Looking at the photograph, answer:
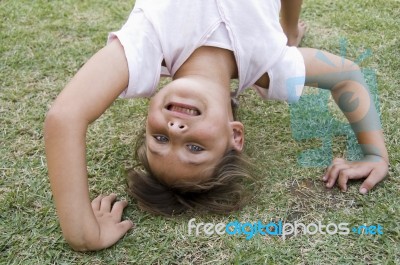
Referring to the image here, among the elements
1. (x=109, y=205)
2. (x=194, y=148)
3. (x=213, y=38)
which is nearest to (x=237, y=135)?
(x=194, y=148)

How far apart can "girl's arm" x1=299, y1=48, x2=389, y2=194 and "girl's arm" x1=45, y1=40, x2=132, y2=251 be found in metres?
0.71

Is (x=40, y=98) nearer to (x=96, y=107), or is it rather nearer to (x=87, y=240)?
(x=96, y=107)

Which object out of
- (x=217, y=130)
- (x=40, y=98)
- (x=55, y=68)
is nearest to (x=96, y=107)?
(x=217, y=130)

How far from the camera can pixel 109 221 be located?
1.45 meters

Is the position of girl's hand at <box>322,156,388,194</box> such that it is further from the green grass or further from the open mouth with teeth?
the open mouth with teeth

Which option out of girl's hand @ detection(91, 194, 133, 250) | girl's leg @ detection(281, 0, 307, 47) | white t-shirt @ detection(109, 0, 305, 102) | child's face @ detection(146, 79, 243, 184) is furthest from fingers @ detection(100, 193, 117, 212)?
girl's leg @ detection(281, 0, 307, 47)

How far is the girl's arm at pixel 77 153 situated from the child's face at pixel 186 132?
170mm

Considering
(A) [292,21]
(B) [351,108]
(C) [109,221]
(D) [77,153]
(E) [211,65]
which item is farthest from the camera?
(A) [292,21]

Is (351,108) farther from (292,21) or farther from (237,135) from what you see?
(292,21)

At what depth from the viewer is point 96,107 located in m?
1.39

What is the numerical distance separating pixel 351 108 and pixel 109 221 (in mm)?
908

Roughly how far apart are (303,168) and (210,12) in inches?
24.4

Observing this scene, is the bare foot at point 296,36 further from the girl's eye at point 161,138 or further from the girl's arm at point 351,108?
the girl's eye at point 161,138

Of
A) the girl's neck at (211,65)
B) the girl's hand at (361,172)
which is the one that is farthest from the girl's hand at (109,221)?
the girl's hand at (361,172)
